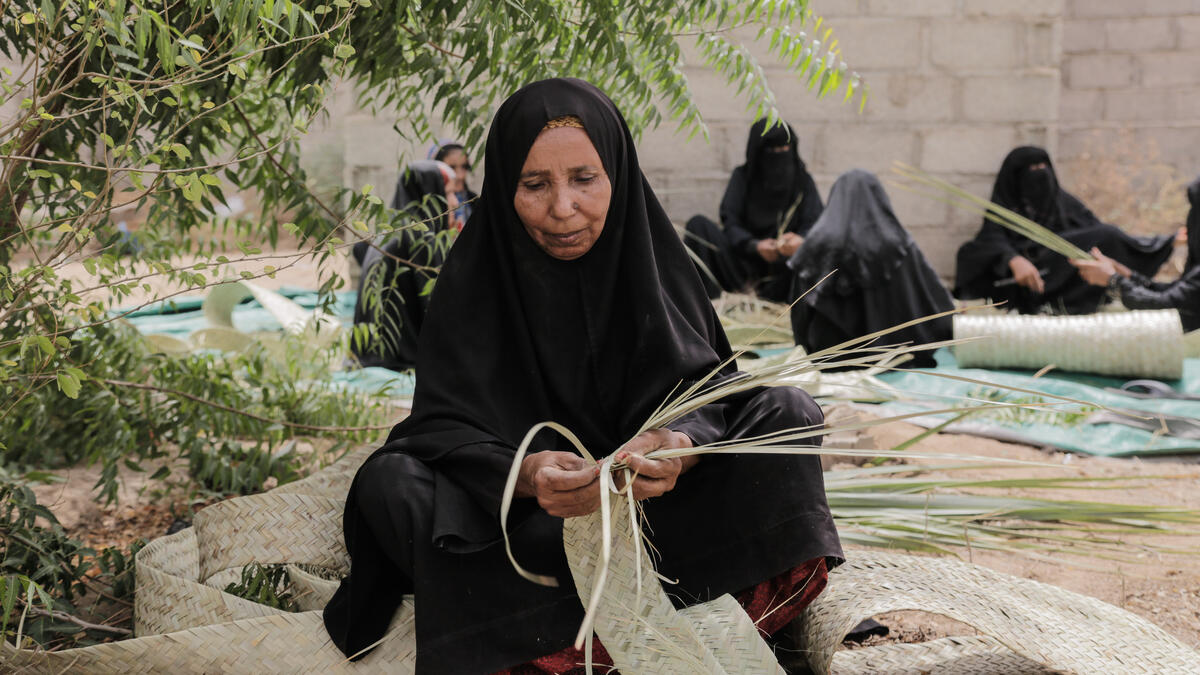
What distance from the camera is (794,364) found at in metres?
1.88

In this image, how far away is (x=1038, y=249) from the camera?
23.4 ft

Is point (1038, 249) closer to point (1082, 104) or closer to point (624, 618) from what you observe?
point (1082, 104)

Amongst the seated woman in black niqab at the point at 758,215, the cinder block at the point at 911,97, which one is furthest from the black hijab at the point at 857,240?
the cinder block at the point at 911,97

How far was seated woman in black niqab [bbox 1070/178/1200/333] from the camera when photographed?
231 inches

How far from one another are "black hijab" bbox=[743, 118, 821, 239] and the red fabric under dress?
5255 millimetres

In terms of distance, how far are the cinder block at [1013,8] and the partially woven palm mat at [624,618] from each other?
630cm

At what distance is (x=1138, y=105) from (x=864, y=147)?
14.0ft

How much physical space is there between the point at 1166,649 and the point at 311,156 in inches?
432

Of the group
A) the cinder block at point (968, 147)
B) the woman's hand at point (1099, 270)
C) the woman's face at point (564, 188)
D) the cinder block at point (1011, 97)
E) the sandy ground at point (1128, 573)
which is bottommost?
the sandy ground at point (1128, 573)

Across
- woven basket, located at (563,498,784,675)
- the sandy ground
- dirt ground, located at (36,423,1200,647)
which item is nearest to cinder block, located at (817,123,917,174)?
dirt ground, located at (36,423,1200,647)

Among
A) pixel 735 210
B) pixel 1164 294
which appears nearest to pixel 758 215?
pixel 735 210

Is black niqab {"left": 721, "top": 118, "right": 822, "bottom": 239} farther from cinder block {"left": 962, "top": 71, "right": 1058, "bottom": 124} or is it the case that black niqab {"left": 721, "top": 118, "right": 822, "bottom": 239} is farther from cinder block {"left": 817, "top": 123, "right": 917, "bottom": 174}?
cinder block {"left": 962, "top": 71, "right": 1058, "bottom": 124}

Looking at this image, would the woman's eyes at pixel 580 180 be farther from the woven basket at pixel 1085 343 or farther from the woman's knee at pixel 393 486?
the woven basket at pixel 1085 343

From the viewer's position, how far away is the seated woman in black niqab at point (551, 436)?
1882 mm
